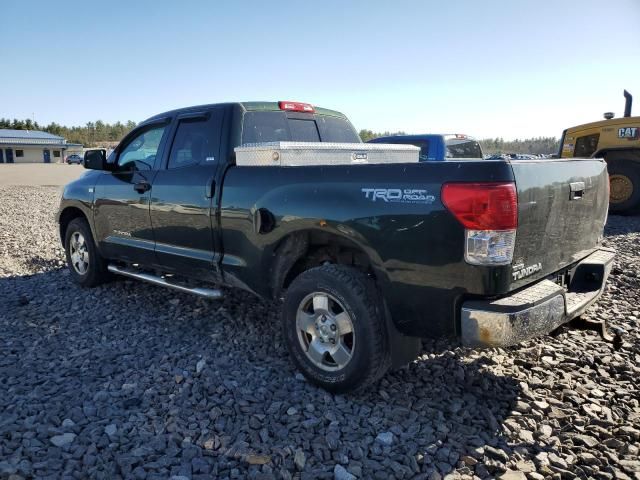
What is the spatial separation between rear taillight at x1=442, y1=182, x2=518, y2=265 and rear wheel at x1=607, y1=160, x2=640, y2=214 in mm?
9418

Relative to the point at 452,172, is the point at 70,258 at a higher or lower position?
lower

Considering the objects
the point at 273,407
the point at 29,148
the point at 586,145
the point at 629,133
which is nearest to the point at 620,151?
the point at 629,133

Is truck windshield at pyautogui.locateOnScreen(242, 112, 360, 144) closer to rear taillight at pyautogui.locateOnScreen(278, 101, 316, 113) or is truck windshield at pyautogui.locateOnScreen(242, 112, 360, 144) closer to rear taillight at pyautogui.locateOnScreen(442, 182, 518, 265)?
rear taillight at pyautogui.locateOnScreen(278, 101, 316, 113)

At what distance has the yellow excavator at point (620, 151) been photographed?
10.5m

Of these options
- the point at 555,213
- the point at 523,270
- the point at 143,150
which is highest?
the point at 143,150

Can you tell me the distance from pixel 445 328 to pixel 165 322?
9.48 feet

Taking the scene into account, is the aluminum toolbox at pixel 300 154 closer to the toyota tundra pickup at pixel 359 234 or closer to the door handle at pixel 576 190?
the toyota tundra pickup at pixel 359 234

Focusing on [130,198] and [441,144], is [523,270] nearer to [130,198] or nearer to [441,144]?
[130,198]

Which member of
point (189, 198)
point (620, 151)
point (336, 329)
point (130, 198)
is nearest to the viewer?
point (336, 329)

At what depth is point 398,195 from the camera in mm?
2828

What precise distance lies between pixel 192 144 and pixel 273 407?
99.1 inches

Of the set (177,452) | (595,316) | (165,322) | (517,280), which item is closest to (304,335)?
(177,452)

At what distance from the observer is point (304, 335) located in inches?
136

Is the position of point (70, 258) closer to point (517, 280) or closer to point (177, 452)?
point (177, 452)
